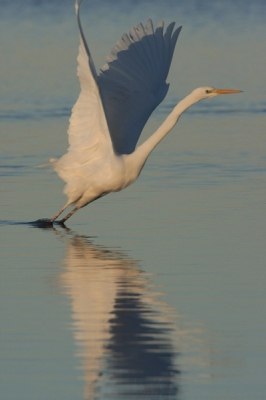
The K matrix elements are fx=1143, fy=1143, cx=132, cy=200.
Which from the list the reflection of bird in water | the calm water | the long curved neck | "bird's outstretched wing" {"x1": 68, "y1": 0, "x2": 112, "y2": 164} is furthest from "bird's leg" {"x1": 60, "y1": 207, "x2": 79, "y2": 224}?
the reflection of bird in water

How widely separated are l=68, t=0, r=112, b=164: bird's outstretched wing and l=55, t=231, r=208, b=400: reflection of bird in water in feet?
5.94

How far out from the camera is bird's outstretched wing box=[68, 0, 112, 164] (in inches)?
441

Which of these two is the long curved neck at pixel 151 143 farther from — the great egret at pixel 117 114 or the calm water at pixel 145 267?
the calm water at pixel 145 267

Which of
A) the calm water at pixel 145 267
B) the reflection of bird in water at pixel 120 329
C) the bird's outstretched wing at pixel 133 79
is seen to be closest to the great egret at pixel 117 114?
the bird's outstretched wing at pixel 133 79

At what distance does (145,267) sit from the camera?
384 inches

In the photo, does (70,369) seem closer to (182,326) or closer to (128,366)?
(128,366)

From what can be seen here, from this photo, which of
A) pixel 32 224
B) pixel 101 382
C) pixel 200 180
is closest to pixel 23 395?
pixel 101 382

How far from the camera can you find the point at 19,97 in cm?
2206

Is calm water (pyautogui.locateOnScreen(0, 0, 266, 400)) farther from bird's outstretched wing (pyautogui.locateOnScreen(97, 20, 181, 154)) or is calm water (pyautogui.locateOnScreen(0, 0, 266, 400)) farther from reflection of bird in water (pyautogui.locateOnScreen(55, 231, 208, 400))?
bird's outstretched wing (pyautogui.locateOnScreen(97, 20, 181, 154))

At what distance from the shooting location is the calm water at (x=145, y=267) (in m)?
→ 6.82

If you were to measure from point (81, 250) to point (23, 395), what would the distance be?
172 inches

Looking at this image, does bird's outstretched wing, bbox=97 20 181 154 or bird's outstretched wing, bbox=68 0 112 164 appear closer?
bird's outstretched wing, bbox=68 0 112 164

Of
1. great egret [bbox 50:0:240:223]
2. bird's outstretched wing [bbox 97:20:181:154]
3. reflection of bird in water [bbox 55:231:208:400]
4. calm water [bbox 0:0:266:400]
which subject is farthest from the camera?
bird's outstretched wing [bbox 97:20:181:154]

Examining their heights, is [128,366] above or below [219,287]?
above
